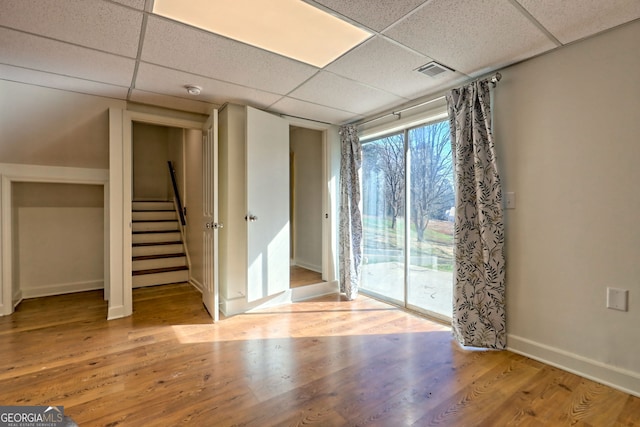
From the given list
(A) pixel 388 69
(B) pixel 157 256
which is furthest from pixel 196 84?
(B) pixel 157 256

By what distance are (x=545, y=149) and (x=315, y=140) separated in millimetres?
3280

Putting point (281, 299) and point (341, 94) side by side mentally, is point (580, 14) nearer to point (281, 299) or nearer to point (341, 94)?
point (341, 94)

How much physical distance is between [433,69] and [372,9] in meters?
0.92

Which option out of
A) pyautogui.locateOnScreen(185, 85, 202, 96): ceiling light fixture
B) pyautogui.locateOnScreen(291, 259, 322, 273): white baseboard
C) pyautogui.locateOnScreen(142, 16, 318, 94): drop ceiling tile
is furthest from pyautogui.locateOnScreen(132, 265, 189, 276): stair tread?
pyautogui.locateOnScreen(142, 16, 318, 94): drop ceiling tile

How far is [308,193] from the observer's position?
4.94m

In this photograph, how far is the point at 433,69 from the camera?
90.1 inches

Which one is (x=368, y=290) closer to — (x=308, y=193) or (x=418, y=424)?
(x=308, y=193)

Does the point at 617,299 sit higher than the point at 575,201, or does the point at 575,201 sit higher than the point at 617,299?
the point at 575,201

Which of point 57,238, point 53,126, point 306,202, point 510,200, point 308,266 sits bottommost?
point 308,266

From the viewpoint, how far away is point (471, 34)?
1.82m

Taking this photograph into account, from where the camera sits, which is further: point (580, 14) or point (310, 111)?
point (310, 111)
